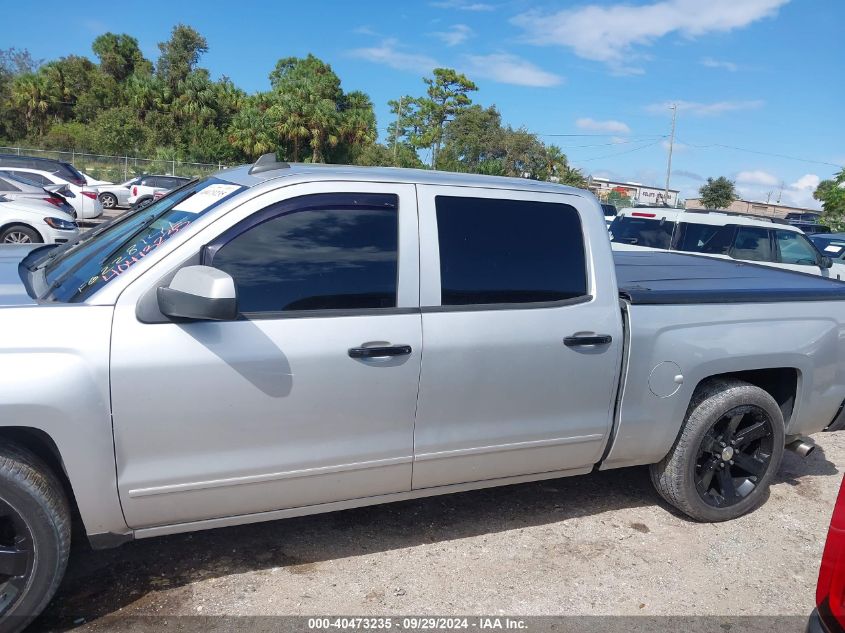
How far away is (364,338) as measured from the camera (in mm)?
2938

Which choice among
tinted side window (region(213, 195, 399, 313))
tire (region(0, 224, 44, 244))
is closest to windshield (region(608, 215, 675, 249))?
tinted side window (region(213, 195, 399, 313))

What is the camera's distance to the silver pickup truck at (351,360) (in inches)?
101

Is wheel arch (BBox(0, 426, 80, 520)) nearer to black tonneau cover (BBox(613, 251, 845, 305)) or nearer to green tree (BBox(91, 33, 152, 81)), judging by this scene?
black tonneau cover (BBox(613, 251, 845, 305))

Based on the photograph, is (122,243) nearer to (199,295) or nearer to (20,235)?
(199,295)

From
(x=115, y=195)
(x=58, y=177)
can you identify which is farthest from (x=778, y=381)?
(x=115, y=195)

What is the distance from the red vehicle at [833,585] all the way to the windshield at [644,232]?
826 centimetres

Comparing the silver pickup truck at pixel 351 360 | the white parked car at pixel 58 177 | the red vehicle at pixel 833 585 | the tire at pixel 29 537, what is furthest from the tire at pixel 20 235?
the red vehicle at pixel 833 585

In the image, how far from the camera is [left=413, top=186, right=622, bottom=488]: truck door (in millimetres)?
3139

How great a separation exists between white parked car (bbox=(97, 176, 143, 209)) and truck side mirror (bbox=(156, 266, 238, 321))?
Answer: 2571 cm

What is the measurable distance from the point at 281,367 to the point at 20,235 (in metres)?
10.8

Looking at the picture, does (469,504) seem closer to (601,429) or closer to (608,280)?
(601,429)

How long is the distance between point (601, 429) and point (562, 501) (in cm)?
87

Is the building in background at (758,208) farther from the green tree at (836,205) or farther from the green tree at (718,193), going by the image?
the green tree at (836,205)

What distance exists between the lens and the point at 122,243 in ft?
10.2
